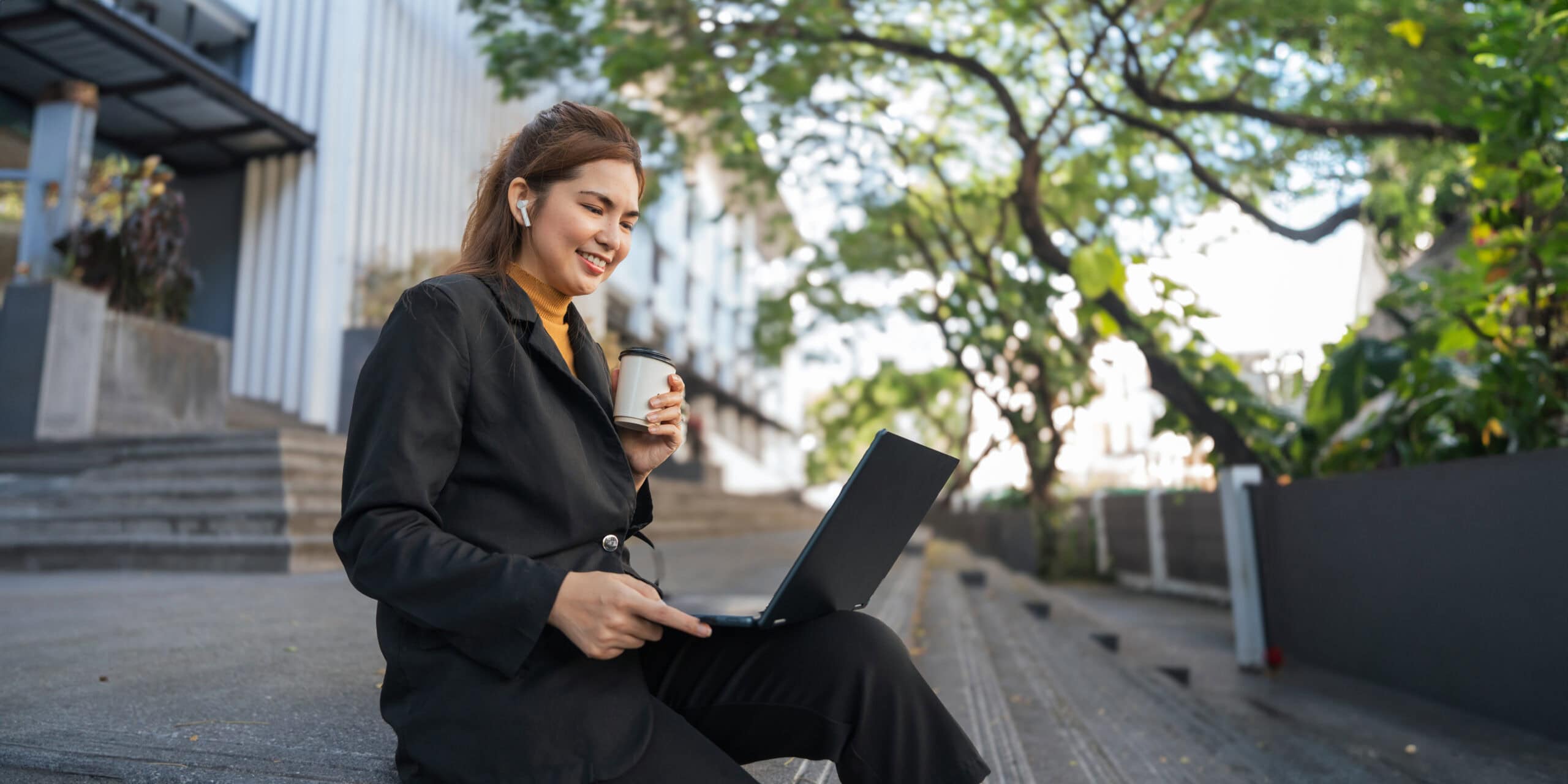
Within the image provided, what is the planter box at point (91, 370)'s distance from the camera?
7.91m

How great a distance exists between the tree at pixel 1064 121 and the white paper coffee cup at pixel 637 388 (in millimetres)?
4332

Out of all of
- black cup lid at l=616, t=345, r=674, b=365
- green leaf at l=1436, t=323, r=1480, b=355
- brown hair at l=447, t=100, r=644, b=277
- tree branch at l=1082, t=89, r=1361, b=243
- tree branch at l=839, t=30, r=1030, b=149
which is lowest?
black cup lid at l=616, t=345, r=674, b=365

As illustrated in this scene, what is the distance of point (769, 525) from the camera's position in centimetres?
1684

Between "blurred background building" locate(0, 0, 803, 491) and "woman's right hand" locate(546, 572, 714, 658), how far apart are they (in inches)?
328

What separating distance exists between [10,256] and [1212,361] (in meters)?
A: 11.1

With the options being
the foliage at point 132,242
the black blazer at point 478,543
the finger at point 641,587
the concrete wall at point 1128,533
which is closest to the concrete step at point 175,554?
the foliage at point 132,242

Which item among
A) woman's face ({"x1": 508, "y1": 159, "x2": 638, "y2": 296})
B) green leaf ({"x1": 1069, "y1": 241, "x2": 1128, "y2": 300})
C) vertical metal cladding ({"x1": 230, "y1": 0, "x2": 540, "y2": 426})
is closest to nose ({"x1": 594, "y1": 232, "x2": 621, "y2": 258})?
woman's face ({"x1": 508, "y1": 159, "x2": 638, "y2": 296})

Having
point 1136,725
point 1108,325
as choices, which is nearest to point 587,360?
point 1136,725

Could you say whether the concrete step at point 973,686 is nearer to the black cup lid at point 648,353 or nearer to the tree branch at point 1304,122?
the black cup lid at point 648,353

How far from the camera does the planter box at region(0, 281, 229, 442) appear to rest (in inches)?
312

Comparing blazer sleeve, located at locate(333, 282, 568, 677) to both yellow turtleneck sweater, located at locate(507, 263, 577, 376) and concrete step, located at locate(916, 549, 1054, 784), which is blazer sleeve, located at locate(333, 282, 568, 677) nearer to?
yellow turtleneck sweater, located at locate(507, 263, 577, 376)

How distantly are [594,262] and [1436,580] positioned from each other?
12.7ft

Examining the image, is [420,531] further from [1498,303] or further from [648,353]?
[1498,303]

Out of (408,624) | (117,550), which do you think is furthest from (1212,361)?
(117,550)
